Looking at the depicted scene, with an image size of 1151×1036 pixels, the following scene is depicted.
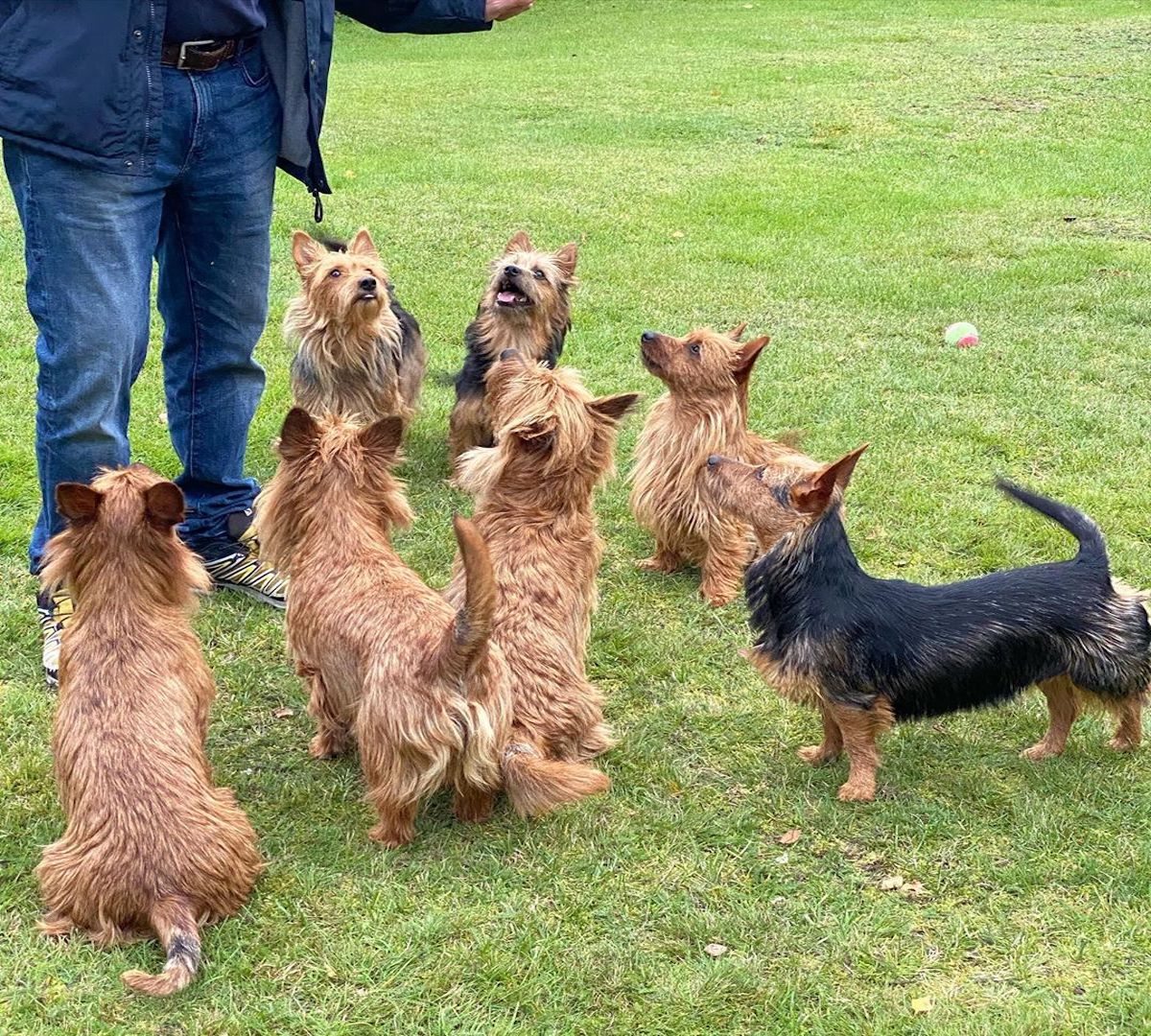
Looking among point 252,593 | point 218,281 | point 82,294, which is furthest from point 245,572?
point 82,294

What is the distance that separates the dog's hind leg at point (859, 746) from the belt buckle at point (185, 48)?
3024 millimetres

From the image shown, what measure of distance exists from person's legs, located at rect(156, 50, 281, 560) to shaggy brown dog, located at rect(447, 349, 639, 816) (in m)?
1.09

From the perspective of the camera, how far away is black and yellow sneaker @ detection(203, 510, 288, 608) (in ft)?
16.2

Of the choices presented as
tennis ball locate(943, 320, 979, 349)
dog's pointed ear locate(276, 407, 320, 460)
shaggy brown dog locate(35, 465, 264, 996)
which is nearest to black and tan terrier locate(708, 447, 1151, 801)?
dog's pointed ear locate(276, 407, 320, 460)

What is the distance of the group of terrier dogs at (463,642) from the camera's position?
3066 mm

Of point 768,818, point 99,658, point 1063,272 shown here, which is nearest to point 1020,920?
point 768,818

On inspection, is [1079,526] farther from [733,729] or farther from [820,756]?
[733,729]

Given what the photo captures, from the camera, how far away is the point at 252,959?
10.2 ft

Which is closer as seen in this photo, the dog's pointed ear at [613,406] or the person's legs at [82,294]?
the person's legs at [82,294]

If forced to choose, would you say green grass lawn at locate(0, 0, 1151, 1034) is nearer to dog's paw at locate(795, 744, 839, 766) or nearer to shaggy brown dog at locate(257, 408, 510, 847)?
dog's paw at locate(795, 744, 839, 766)

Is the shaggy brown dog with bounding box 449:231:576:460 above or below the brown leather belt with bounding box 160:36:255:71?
below

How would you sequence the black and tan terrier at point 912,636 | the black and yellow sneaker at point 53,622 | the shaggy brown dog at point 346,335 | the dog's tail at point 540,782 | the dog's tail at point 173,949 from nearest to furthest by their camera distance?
1. the dog's tail at point 173,949
2. the dog's tail at point 540,782
3. the black and tan terrier at point 912,636
4. the black and yellow sneaker at point 53,622
5. the shaggy brown dog at point 346,335

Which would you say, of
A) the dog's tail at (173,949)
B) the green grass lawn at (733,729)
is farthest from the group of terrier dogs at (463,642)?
the green grass lawn at (733,729)

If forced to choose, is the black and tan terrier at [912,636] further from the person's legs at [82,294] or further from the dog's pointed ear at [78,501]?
the person's legs at [82,294]
